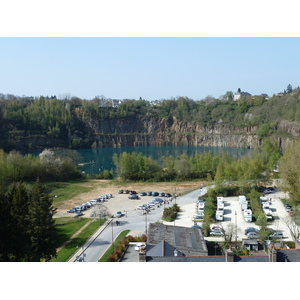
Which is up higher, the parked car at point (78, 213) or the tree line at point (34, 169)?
the tree line at point (34, 169)

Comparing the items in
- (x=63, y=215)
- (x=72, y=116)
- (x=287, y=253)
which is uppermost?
(x=72, y=116)

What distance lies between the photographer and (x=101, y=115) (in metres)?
77.8

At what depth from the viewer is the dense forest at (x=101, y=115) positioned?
6050cm

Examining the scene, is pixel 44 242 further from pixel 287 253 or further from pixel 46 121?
pixel 46 121

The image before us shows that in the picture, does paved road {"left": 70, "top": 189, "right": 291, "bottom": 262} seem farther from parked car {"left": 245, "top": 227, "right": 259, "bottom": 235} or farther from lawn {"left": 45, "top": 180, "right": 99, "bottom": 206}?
lawn {"left": 45, "top": 180, "right": 99, "bottom": 206}

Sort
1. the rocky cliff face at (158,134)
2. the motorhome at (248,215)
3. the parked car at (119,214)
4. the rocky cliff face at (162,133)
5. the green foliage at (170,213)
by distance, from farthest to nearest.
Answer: the rocky cliff face at (162,133) < the rocky cliff face at (158,134) < the parked car at (119,214) < the green foliage at (170,213) < the motorhome at (248,215)

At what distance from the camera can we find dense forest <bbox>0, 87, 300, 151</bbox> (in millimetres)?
60500

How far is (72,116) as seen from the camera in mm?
72750

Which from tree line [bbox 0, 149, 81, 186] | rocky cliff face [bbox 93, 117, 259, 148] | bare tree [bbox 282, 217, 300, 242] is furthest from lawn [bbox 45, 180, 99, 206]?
rocky cliff face [bbox 93, 117, 259, 148]

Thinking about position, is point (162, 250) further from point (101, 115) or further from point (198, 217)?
point (101, 115)

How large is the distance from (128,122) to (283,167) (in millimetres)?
61339

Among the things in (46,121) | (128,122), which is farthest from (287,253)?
(128,122)

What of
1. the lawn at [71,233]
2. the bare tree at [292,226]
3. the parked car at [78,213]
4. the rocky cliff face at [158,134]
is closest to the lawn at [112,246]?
the lawn at [71,233]

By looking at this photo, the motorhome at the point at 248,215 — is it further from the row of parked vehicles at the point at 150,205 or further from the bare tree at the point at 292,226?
the row of parked vehicles at the point at 150,205
